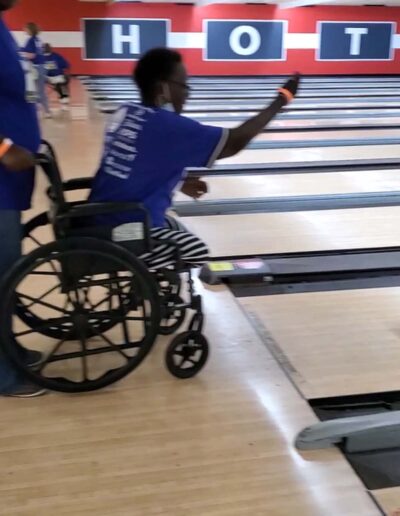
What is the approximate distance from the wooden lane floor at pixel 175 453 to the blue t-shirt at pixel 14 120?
0.59 m

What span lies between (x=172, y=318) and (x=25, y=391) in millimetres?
598

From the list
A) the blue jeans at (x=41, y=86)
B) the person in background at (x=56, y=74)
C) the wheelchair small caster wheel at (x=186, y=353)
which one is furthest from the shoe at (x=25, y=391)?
the person in background at (x=56, y=74)

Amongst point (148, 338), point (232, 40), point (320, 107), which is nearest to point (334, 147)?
point (320, 107)

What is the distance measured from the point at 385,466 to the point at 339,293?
115 cm

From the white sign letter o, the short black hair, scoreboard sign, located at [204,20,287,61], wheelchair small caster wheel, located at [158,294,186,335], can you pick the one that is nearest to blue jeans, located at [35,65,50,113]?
wheelchair small caster wheel, located at [158,294,186,335]

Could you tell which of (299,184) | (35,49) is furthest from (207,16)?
(299,184)

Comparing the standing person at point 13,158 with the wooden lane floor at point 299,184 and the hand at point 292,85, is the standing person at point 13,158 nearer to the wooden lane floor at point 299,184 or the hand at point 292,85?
the hand at point 292,85

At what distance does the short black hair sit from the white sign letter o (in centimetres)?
1178

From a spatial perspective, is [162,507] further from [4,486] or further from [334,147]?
[334,147]

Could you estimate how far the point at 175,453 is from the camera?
1.71 m

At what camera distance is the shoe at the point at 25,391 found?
6.49ft

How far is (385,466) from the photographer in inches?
67.2

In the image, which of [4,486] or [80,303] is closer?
[4,486]

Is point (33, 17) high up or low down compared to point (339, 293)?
up
